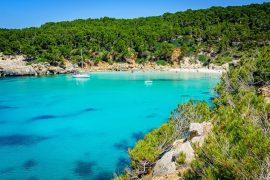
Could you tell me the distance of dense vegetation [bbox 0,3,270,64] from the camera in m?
75.5

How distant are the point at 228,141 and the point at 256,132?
94 cm

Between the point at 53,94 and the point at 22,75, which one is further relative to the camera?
the point at 22,75

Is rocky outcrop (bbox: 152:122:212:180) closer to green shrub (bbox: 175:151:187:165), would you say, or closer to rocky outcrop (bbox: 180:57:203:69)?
green shrub (bbox: 175:151:187:165)

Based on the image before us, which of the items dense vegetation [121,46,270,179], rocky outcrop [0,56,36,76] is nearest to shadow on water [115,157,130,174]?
dense vegetation [121,46,270,179]

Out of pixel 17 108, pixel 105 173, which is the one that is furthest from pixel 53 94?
pixel 105 173

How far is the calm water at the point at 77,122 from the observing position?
1823 cm

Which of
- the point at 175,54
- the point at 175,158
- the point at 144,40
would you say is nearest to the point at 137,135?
the point at 175,158

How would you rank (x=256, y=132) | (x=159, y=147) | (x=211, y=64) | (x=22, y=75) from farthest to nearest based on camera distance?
(x=211, y=64), (x=22, y=75), (x=159, y=147), (x=256, y=132)

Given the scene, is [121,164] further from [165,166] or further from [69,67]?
[69,67]

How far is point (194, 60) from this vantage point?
80.1m

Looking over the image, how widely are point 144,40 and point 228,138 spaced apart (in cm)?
7501

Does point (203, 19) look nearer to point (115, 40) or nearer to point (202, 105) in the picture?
point (115, 40)

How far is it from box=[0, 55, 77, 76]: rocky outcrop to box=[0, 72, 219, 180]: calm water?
1179 cm

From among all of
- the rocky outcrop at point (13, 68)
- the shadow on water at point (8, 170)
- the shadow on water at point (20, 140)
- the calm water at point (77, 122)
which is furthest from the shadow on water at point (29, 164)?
the rocky outcrop at point (13, 68)
